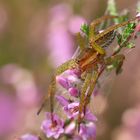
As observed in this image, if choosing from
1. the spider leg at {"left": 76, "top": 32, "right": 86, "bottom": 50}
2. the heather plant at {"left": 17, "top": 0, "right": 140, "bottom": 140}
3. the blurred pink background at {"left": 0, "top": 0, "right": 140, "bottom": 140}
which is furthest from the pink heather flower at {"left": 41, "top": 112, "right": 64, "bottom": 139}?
the blurred pink background at {"left": 0, "top": 0, "right": 140, "bottom": 140}

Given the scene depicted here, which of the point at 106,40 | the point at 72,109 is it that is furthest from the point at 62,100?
the point at 106,40

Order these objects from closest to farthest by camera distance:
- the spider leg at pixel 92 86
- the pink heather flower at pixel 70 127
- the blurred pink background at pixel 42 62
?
the spider leg at pixel 92 86 → the pink heather flower at pixel 70 127 → the blurred pink background at pixel 42 62

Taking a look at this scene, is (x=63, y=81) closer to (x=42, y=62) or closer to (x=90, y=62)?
(x=90, y=62)

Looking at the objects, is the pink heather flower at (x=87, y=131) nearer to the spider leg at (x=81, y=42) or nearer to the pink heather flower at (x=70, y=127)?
the pink heather flower at (x=70, y=127)

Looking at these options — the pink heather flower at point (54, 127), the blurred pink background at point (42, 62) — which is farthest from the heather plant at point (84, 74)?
the blurred pink background at point (42, 62)

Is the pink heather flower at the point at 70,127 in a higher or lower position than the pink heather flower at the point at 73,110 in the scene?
lower

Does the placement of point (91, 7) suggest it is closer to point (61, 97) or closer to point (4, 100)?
point (4, 100)

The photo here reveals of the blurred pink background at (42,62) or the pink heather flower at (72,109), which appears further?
the blurred pink background at (42,62)

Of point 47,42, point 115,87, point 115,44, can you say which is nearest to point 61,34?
point 47,42
